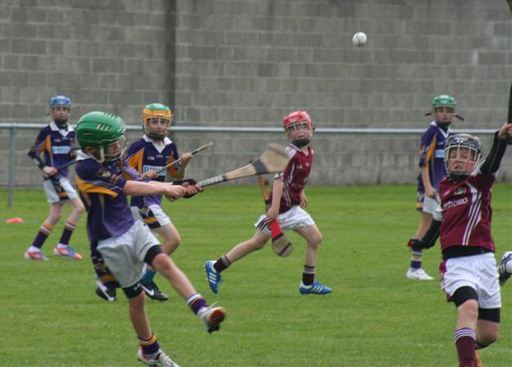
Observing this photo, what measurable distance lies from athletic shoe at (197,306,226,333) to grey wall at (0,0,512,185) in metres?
16.2

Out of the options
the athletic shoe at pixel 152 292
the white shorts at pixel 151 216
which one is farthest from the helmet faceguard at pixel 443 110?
the athletic shoe at pixel 152 292

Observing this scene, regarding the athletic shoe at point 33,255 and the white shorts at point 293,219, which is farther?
the athletic shoe at point 33,255

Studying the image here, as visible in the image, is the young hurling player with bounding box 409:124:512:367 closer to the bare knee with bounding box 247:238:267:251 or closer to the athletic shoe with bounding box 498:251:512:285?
the athletic shoe with bounding box 498:251:512:285

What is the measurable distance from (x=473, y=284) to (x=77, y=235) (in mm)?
10025

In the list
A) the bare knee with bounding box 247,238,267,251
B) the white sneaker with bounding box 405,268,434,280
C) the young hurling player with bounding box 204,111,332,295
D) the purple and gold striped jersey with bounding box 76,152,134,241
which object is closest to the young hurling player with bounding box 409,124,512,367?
the purple and gold striped jersey with bounding box 76,152,134,241

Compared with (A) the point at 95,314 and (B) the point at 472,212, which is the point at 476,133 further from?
(B) the point at 472,212

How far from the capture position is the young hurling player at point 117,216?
27.4ft

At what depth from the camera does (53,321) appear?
1023cm

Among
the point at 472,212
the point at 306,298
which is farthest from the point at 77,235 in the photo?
the point at 472,212

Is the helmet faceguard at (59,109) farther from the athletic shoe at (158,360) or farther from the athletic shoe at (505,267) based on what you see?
the athletic shoe at (505,267)

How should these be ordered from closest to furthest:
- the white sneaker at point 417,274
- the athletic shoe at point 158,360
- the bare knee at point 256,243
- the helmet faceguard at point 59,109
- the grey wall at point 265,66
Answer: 1. the athletic shoe at point 158,360
2. the bare knee at point 256,243
3. the white sneaker at point 417,274
4. the helmet faceguard at point 59,109
5. the grey wall at point 265,66

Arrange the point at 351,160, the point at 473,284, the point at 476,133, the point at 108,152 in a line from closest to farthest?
the point at 473,284 < the point at 108,152 < the point at 476,133 < the point at 351,160

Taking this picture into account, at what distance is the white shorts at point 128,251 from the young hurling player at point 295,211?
3.37 meters

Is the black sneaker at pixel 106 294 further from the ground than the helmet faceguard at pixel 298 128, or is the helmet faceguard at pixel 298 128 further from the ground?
the helmet faceguard at pixel 298 128
